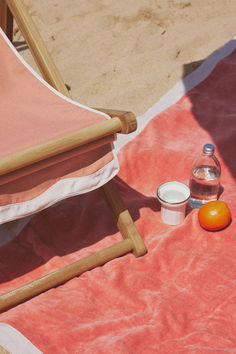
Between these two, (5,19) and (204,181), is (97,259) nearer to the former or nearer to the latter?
(204,181)

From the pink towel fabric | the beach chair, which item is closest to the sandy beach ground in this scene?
the pink towel fabric

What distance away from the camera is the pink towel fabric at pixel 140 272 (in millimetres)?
1375

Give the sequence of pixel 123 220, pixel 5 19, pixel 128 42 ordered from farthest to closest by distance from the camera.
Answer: pixel 128 42, pixel 5 19, pixel 123 220

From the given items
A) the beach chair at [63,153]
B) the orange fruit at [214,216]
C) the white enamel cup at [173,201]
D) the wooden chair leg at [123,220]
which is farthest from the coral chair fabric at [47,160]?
the orange fruit at [214,216]

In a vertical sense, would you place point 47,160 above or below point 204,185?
above

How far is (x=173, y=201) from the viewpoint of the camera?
6.09 ft

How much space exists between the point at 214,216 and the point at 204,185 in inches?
8.9

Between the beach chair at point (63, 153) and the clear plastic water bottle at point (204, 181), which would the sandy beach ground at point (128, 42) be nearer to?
the clear plastic water bottle at point (204, 181)

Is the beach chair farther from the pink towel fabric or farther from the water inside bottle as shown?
the water inside bottle

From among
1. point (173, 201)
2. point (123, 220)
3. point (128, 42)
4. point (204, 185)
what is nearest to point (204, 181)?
point (204, 185)

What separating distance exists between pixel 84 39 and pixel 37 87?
1.67 meters

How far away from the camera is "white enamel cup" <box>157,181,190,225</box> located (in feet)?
5.94

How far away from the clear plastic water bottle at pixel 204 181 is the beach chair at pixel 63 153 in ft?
1.24

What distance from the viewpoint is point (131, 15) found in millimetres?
3453
